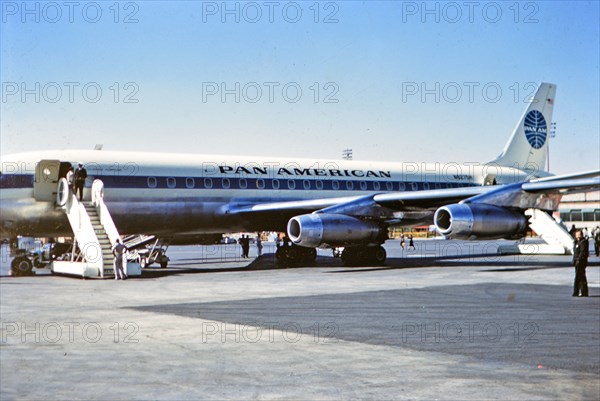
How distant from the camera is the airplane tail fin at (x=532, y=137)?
37.2 meters

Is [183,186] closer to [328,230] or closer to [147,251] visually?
[328,230]

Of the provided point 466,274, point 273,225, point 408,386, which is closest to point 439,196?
point 466,274

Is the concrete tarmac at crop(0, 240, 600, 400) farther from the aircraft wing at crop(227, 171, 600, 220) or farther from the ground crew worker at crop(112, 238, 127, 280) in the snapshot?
the aircraft wing at crop(227, 171, 600, 220)

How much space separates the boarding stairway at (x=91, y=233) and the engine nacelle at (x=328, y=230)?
17.2ft

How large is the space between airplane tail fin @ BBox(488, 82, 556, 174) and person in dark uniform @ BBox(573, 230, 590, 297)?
19942 mm

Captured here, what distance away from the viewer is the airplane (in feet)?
79.4

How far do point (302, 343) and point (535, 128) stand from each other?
30290mm

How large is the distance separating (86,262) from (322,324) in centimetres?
1370

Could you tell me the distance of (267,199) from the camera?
2894 cm

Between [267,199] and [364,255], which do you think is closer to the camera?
→ [364,255]

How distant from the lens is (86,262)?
78.1 ft

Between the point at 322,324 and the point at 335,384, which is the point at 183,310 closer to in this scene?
the point at 322,324

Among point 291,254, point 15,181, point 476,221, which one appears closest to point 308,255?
point 291,254

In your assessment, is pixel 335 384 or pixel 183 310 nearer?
pixel 335 384
